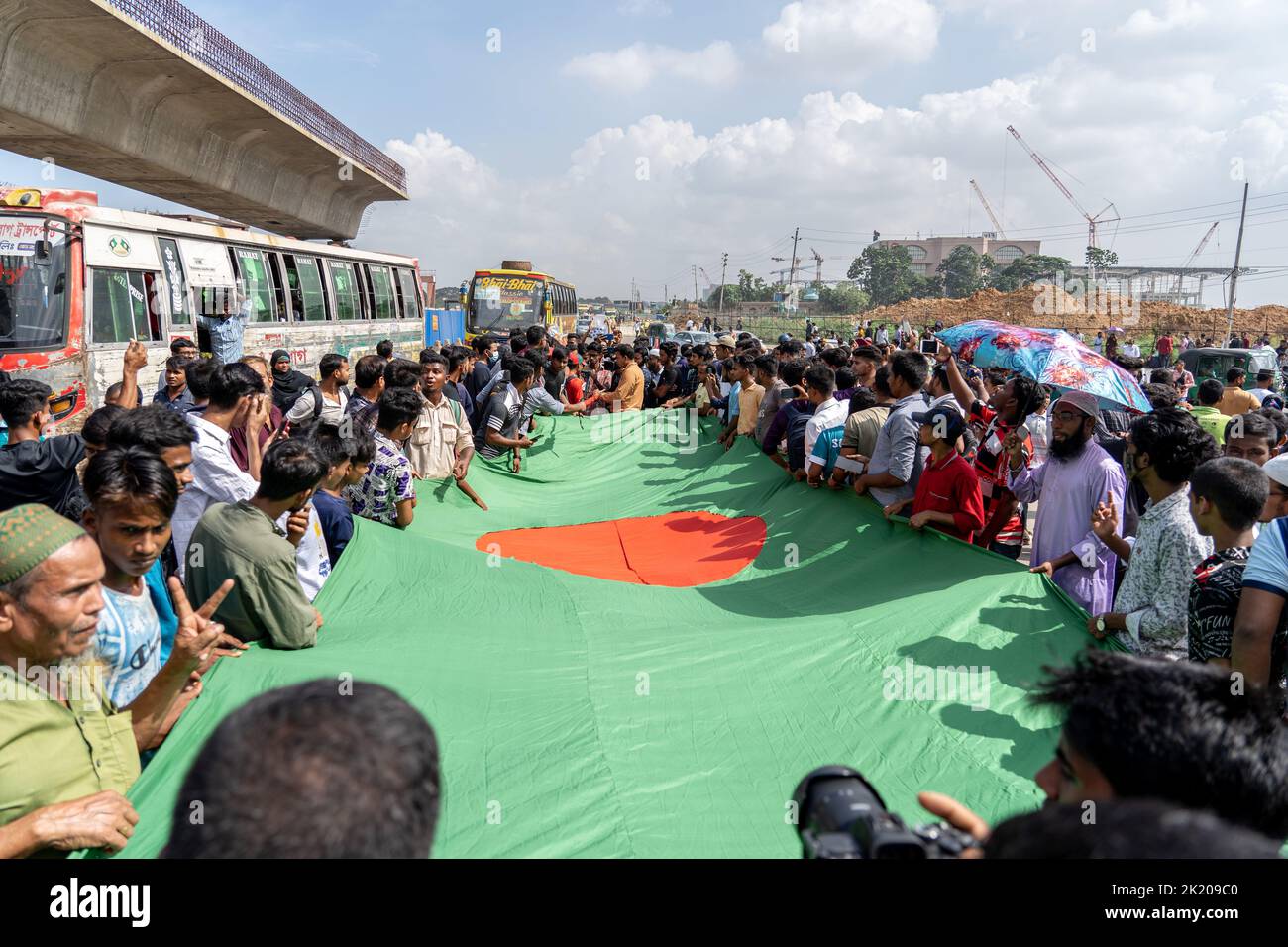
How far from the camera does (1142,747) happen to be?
4.60 feet

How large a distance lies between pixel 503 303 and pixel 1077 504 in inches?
829

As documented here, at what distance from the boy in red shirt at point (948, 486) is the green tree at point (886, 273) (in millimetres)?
94435

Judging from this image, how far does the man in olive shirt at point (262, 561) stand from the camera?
10.2 feet

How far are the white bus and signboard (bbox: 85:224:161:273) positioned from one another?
13 mm

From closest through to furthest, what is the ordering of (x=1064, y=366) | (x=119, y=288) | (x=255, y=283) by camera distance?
1. (x=1064, y=366)
2. (x=119, y=288)
3. (x=255, y=283)

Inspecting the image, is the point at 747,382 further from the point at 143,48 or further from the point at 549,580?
the point at 143,48

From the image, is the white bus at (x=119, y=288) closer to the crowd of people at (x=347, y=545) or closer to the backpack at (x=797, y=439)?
the crowd of people at (x=347, y=545)

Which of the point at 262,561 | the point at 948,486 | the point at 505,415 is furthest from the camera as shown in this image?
the point at 505,415

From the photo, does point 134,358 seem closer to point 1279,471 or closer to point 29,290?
point 29,290

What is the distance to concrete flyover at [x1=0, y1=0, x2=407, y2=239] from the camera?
14.5 meters

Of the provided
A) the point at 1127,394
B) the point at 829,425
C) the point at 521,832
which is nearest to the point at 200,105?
the point at 829,425

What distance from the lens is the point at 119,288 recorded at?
393 inches

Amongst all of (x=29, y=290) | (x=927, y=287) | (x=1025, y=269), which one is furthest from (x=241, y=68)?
(x=927, y=287)
